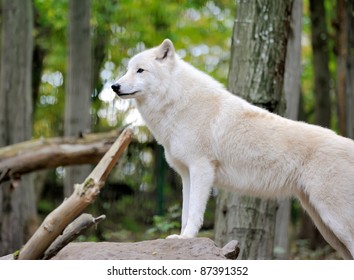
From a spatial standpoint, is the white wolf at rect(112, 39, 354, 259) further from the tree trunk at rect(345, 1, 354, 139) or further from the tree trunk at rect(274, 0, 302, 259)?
the tree trunk at rect(345, 1, 354, 139)

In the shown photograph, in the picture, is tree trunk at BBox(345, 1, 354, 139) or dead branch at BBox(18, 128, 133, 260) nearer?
dead branch at BBox(18, 128, 133, 260)

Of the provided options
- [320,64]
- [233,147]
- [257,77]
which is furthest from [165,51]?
[320,64]

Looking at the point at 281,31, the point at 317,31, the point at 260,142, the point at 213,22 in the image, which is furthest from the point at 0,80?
the point at 213,22

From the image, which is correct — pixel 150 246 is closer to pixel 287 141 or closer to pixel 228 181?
pixel 228 181

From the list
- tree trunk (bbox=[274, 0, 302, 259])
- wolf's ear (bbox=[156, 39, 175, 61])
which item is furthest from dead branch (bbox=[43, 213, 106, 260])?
tree trunk (bbox=[274, 0, 302, 259])

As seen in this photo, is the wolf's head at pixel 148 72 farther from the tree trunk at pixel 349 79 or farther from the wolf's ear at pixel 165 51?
the tree trunk at pixel 349 79

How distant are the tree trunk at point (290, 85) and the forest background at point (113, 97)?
189cm

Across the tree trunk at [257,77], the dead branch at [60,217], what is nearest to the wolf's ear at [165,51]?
the tree trunk at [257,77]

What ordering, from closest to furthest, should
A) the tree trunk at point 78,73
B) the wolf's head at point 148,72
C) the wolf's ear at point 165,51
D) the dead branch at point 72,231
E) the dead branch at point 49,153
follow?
the dead branch at point 72,231 < the wolf's head at point 148,72 < the wolf's ear at point 165,51 < the dead branch at point 49,153 < the tree trunk at point 78,73

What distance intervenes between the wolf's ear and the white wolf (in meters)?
0.01

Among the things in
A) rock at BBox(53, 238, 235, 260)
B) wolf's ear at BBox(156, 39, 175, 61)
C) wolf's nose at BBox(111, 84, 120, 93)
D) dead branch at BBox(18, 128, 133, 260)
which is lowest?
rock at BBox(53, 238, 235, 260)

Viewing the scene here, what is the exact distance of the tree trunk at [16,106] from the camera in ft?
33.5

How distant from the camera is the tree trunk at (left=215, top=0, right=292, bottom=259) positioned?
24.7ft

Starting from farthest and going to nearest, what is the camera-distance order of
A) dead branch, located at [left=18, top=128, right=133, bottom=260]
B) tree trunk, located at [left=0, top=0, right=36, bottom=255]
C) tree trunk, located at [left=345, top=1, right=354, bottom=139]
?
tree trunk, located at [left=345, top=1, right=354, bottom=139] < tree trunk, located at [left=0, top=0, right=36, bottom=255] < dead branch, located at [left=18, top=128, right=133, bottom=260]
